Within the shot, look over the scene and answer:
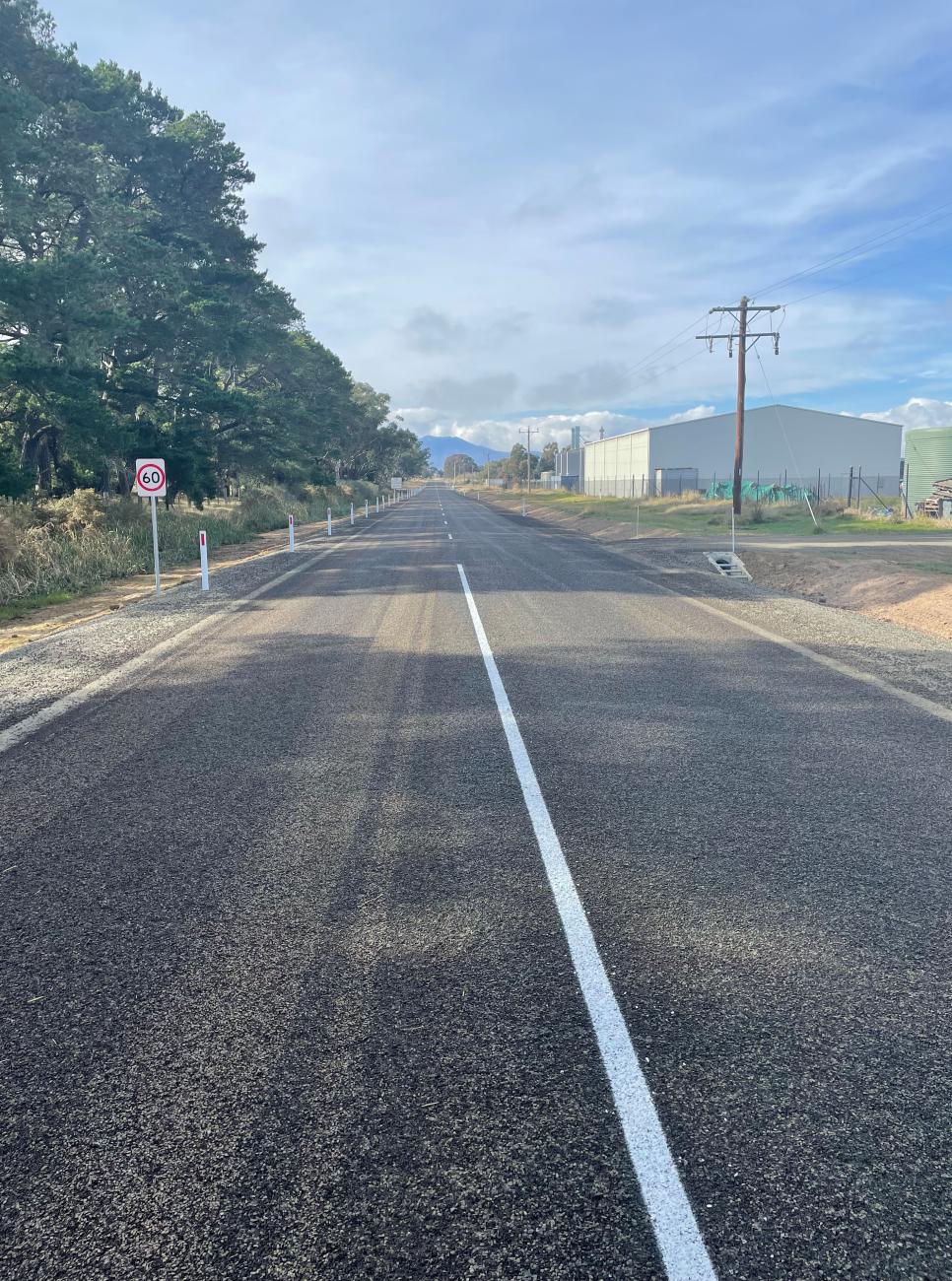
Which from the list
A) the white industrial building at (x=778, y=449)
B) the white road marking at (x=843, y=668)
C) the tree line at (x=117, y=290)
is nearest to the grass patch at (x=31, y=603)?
the tree line at (x=117, y=290)

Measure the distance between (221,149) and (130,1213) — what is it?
123 ft

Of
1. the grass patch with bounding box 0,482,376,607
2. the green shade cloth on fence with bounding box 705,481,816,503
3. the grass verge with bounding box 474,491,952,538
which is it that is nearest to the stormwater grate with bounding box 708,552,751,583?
the grass verge with bounding box 474,491,952,538

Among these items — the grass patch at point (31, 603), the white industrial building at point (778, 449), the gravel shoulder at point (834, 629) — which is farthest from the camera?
the white industrial building at point (778, 449)

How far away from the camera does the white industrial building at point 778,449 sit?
242 ft

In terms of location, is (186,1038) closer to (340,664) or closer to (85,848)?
(85,848)

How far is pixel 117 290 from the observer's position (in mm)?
27000

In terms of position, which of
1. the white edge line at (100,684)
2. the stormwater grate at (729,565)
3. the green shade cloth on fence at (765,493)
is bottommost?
the white edge line at (100,684)

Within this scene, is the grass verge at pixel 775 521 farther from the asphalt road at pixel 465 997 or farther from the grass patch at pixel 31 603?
the asphalt road at pixel 465 997

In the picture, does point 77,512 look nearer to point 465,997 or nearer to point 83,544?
point 83,544

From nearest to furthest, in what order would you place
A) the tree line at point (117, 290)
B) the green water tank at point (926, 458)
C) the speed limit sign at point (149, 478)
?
the speed limit sign at point (149, 478) < the tree line at point (117, 290) < the green water tank at point (926, 458)

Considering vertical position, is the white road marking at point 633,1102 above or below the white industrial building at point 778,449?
below

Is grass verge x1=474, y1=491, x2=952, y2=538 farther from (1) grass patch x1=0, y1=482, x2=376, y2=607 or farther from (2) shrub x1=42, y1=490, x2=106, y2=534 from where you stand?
(2) shrub x1=42, y1=490, x2=106, y2=534

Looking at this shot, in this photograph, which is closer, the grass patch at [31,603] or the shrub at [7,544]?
the grass patch at [31,603]

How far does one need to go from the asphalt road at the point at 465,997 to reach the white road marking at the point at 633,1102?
15mm
